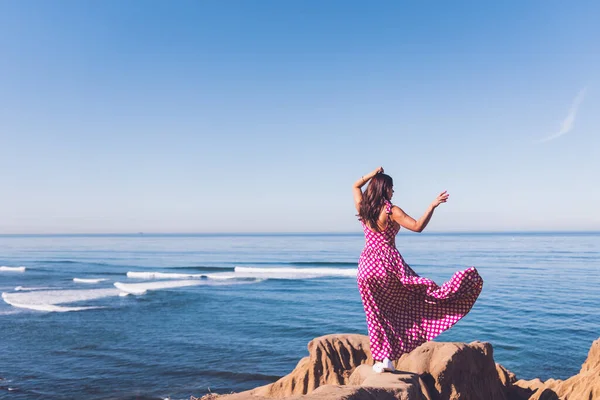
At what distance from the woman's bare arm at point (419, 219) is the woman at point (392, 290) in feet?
0.06

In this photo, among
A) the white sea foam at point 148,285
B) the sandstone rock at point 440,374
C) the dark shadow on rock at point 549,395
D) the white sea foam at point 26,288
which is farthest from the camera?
the white sea foam at point 148,285

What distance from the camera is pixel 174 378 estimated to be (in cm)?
1278

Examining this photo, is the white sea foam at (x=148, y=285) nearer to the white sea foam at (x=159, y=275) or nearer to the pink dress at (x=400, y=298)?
the white sea foam at (x=159, y=275)

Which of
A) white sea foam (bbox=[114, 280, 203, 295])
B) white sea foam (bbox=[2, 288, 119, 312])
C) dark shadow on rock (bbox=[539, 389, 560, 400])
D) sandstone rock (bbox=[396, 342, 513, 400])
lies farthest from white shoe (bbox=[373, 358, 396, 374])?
white sea foam (bbox=[114, 280, 203, 295])

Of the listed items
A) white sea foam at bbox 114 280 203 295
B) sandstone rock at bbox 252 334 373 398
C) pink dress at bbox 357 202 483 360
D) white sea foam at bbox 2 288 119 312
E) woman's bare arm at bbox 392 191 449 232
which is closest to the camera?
woman's bare arm at bbox 392 191 449 232

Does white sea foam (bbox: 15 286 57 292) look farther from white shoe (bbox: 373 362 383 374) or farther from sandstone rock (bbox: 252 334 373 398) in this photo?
white shoe (bbox: 373 362 383 374)

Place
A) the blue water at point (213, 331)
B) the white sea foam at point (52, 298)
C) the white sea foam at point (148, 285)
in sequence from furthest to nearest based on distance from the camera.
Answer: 1. the white sea foam at point (148, 285)
2. the white sea foam at point (52, 298)
3. the blue water at point (213, 331)

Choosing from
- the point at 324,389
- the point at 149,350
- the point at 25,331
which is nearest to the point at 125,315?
the point at 25,331

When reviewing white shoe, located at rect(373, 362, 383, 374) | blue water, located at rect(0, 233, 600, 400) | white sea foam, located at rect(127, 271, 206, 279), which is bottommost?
white sea foam, located at rect(127, 271, 206, 279)

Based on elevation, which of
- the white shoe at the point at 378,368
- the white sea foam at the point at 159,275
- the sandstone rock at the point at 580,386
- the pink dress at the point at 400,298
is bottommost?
the white sea foam at the point at 159,275

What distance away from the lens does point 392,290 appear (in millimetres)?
5328

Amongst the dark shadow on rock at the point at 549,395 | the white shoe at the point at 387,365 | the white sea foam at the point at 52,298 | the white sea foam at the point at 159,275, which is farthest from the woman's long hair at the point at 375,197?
the white sea foam at the point at 159,275

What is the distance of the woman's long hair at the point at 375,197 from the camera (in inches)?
205

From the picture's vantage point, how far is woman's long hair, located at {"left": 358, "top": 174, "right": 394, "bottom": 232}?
522cm
